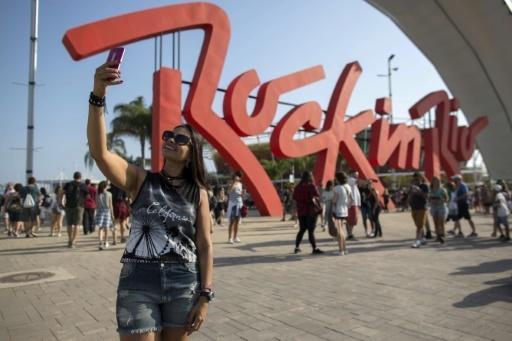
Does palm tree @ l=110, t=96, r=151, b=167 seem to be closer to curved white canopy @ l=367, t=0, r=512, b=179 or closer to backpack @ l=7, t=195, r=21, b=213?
backpack @ l=7, t=195, r=21, b=213

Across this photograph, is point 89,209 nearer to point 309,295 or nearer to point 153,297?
point 309,295

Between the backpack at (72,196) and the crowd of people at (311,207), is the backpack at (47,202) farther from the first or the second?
the backpack at (72,196)

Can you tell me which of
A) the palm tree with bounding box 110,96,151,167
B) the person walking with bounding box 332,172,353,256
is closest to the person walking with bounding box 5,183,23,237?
the person walking with bounding box 332,172,353,256

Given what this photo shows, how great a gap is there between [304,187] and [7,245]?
7.43 m

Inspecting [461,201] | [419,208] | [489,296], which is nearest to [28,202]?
[419,208]

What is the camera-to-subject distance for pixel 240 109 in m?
12.2

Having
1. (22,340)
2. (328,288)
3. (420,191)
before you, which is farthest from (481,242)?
(22,340)

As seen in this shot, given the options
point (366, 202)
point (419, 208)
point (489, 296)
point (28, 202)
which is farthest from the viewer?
point (28, 202)

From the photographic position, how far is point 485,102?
104ft

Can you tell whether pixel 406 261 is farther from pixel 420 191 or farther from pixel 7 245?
pixel 7 245

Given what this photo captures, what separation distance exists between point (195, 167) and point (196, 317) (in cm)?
75

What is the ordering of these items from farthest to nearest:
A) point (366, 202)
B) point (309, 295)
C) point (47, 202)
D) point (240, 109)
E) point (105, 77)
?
1. point (47, 202)
2. point (240, 109)
3. point (366, 202)
4. point (309, 295)
5. point (105, 77)

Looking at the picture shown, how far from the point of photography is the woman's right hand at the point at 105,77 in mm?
1614

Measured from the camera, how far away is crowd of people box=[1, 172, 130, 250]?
8219 millimetres
